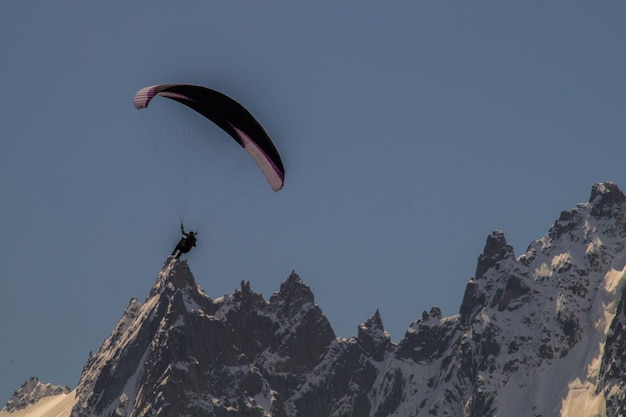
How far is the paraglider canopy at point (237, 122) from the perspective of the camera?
78250 millimetres

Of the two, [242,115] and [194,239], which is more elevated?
[242,115]

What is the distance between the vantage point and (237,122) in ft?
262

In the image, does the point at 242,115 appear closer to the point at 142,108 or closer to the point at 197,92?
the point at 197,92

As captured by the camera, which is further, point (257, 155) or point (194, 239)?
point (257, 155)

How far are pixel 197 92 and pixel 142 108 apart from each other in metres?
6.20

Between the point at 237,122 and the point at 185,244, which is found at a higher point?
the point at 237,122

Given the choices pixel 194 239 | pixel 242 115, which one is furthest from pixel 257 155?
pixel 194 239

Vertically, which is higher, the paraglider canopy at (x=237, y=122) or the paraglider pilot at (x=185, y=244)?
the paraglider canopy at (x=237, y=122)

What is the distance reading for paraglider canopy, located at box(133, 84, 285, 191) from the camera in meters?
78.2

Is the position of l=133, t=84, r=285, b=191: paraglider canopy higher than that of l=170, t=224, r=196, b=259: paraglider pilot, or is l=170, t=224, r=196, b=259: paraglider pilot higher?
l=133, t=84, r=285, b=191: paraglider canopy

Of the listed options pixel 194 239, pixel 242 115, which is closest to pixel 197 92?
pixel 242 115

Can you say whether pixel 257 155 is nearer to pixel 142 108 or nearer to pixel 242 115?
pixel 242 115

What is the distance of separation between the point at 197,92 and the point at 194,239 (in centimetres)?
902

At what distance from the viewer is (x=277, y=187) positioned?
258 feet
